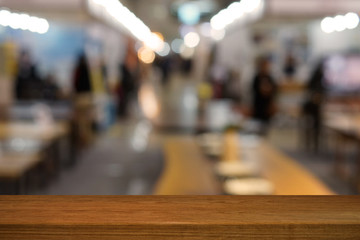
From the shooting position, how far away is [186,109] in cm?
1853

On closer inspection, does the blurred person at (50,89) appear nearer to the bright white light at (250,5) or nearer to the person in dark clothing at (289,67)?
the bright white light at (250,5)

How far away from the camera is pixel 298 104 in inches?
592

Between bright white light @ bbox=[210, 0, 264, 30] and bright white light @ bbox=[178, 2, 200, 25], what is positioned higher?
bright white light @ bbox=[178, 2, 200, 25]

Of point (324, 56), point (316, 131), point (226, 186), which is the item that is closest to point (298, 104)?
point (324, 56)

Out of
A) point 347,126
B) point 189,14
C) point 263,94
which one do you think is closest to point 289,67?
point 189,14

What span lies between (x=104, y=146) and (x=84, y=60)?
5.54 feet

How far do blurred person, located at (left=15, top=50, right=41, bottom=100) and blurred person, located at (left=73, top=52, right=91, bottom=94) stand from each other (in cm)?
121

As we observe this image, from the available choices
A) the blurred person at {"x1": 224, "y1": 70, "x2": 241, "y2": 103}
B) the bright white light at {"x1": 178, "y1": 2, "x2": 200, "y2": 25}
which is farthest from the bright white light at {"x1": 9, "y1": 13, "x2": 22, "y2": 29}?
the blurred person at {"x1": 224, "y1": 70, "x2": 241, "y2": 103}

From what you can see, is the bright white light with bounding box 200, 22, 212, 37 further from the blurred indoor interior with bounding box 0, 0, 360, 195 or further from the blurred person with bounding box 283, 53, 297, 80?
the blurred person with bounding box 283, 53, 297, 80

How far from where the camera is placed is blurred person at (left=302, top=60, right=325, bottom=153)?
10844 mm

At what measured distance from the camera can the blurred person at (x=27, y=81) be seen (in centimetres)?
1222

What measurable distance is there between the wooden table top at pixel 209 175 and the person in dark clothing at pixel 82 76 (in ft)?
15.8

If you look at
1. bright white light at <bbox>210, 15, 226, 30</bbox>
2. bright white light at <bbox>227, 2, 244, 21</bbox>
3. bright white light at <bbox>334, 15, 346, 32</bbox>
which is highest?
bright white light at <bbox>210, 15, 226, 30</bbox>

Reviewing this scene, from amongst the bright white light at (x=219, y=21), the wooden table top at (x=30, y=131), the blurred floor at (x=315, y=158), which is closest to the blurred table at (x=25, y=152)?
the wooden table top at (x=30, y=131)
